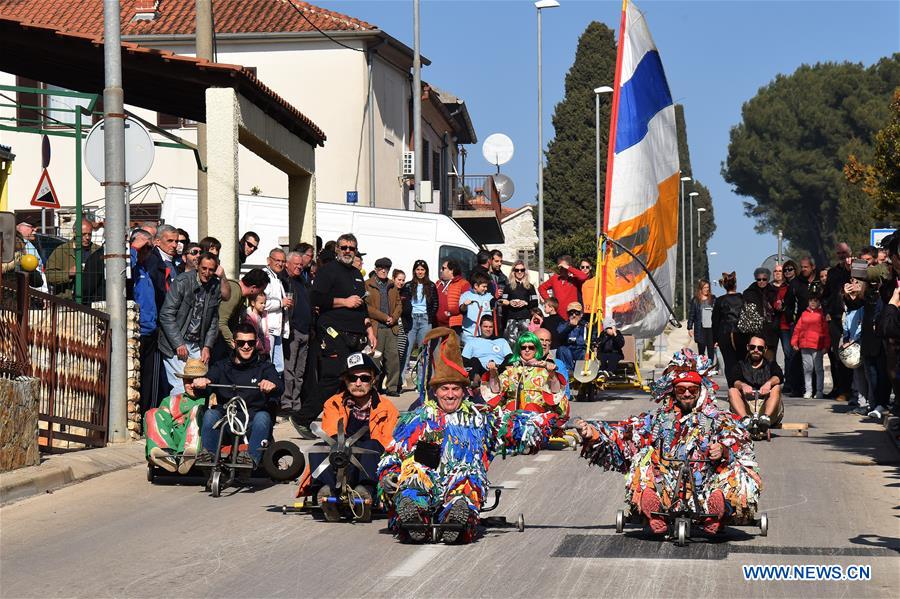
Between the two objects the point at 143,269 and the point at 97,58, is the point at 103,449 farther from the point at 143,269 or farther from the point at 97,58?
the point at 97,58

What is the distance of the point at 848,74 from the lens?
10706 cm

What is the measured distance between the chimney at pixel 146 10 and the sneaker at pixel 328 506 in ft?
117

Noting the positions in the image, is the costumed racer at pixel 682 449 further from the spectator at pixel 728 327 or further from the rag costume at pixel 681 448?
the spectator at pixel 728 327

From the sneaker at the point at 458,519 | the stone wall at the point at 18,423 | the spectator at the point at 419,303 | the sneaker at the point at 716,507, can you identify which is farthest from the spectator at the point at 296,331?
the sneaker at the point at 716,507

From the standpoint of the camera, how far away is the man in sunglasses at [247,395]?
12.6m

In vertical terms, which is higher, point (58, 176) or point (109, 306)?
point (58, 176)

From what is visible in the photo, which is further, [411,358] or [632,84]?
[411,358]

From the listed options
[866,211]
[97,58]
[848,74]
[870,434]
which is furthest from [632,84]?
[848,74]

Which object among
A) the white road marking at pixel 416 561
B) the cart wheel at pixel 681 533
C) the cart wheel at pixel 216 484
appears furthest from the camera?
the cart wheel at pixel 216 484

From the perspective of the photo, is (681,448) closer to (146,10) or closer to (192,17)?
(192,17)

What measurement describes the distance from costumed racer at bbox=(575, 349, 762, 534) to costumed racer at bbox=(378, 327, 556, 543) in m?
0.60

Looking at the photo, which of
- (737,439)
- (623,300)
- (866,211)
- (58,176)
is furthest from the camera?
(866,211)

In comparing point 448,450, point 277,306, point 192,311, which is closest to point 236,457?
point 192,311

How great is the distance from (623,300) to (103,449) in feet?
22.8
